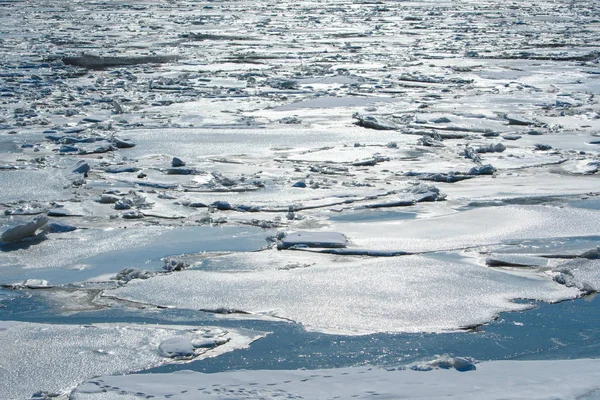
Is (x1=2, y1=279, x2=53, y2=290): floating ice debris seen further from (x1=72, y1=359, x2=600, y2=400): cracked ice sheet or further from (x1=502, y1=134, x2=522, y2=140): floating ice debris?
(x1=502, y1=134, x2=522, y2=140): floating ice debris

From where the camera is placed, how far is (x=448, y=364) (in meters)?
3.81

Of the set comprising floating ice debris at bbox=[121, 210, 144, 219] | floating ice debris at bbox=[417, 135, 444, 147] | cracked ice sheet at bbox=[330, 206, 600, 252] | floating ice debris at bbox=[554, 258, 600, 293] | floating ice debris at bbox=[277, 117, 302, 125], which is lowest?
floating ice debris at bbox=[121, 210, 144, 219]

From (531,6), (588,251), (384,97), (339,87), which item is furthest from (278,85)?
(531,6)

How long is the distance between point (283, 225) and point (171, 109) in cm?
451

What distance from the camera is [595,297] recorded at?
15.3 ft

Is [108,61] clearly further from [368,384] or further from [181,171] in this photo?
[368,384]

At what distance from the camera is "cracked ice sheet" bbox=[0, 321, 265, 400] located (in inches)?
146

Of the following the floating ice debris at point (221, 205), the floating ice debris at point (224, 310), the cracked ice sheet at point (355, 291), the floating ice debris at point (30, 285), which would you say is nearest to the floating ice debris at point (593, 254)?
the cracked ice sheet at point (355, 291)

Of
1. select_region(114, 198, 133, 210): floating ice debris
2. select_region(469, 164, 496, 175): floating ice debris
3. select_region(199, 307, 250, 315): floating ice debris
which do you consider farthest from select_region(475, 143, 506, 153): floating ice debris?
select_region(199, 307, 250, 315): floating ice debris

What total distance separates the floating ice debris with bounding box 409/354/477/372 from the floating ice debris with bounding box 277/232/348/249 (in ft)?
5.69

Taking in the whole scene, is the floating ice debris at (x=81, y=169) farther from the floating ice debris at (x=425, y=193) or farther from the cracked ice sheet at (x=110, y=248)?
the floating ice debris at (x=425, y=193)

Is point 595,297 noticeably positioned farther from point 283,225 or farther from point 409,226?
point 283,225

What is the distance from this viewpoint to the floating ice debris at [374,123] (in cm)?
899

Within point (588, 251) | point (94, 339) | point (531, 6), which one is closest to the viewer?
point (94, 339)
